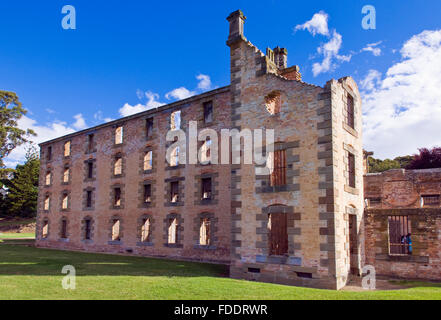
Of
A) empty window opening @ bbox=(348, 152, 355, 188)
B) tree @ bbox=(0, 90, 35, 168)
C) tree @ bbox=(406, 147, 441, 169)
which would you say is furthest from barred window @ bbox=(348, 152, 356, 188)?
tree @ bbox=(0, 90, 35, 168)

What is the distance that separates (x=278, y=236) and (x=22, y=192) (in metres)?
55.5

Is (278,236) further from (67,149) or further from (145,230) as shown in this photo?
(67,149)

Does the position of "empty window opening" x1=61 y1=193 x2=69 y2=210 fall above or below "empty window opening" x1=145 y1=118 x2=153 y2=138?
below

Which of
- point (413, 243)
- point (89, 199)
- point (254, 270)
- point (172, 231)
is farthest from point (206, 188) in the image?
point (89, 199)

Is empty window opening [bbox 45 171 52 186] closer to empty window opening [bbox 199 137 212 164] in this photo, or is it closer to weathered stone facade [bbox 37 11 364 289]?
weathered stone facade [bbox 37 11 364 289]

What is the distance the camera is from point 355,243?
14312 mm

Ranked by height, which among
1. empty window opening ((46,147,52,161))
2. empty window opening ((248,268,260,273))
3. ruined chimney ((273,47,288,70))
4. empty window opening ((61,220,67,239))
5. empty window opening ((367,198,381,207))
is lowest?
empty window opening ((248,268,260,273))

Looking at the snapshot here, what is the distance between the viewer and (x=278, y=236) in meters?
15.5

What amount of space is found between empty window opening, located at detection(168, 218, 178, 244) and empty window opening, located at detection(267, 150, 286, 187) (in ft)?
31.6

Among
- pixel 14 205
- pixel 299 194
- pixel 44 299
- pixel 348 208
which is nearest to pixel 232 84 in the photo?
pixel 299 194

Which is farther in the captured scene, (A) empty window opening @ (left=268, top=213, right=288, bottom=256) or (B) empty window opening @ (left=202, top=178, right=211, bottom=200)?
(B) empty window opening @ (left=202, top=178, right=211, bottom=200)

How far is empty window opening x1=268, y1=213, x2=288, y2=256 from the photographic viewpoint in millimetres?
14656
